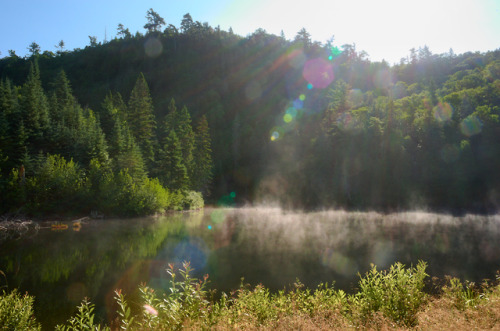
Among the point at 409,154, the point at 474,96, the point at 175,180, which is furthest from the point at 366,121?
the point at 175,180

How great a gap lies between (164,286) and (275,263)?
7515mm

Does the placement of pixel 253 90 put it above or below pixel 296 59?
below

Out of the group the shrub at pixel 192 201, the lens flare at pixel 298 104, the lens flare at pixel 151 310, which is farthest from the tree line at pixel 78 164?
the lens flare at pixel 298 104

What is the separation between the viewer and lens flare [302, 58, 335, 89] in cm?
12600

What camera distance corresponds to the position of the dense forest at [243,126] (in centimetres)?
5003

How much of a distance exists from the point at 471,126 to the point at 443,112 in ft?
25.1

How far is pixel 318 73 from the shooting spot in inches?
5108

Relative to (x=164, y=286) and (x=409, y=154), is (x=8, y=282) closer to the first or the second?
(x=164, y=286)

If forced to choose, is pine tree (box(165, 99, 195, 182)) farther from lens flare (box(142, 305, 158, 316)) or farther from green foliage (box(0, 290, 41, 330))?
lens flare (box(142, 305, 158, 316))

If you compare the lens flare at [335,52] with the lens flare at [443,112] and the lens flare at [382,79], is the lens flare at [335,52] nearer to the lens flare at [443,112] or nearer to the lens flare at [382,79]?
the lens flare at [382,79]

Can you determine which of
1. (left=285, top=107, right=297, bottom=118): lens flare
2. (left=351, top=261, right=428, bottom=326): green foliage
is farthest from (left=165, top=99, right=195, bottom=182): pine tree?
(left=351, top=261, right=428, bottom=326): green foliage

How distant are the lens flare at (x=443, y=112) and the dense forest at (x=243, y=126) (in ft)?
1.20

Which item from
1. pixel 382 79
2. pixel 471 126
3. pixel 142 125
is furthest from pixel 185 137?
pixel 382 79

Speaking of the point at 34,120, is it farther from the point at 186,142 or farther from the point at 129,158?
the point at 186,142
